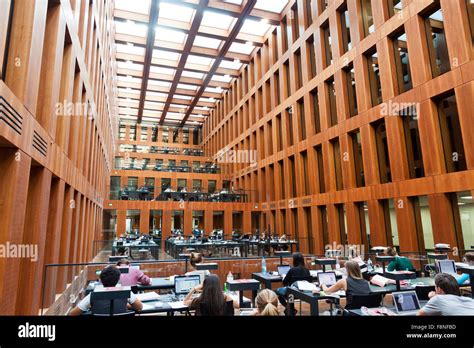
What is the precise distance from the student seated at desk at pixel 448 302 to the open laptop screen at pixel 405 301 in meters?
0.60

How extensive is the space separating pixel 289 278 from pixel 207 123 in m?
32.6

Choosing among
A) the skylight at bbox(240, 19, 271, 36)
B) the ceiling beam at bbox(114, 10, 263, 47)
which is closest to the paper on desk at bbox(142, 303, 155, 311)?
the ceiling beam at bbox(114, 10, 263, 47)

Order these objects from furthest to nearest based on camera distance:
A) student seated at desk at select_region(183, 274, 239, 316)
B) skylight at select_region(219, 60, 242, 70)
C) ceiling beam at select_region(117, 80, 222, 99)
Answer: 1. ceiling beam at select_region(117, 80, 222, 99)
2. skylight at select_region(219, 60, 242, 70)
3. student seated at desk at select_region(183, 274, 239, 316)

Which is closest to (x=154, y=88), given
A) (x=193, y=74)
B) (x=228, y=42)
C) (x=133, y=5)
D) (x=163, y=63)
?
(x=193, y=74)

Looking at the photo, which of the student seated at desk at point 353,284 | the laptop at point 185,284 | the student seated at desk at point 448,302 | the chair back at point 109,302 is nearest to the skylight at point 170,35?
the laptop at point 185,284

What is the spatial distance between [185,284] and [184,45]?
64.1ft

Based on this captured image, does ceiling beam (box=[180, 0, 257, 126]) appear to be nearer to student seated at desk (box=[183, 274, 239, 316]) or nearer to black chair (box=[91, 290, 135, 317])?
student seated at desk (box=[183, 274, 239, 316])

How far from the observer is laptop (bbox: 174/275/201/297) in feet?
16.4

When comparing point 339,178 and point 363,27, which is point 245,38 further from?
point 339,178

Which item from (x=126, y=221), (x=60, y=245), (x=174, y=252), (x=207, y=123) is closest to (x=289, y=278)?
(x=60, y=245)

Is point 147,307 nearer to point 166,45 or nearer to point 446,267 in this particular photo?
point 446,267

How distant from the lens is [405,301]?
388cm

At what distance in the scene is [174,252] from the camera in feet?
Answer: 43.8

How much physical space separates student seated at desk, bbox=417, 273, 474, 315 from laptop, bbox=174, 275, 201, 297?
3350 millimetres
